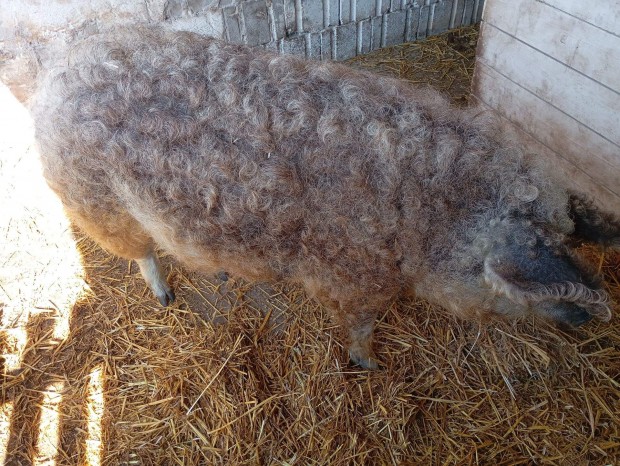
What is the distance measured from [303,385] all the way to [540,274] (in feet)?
4.34

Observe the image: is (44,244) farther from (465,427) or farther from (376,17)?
(376,17)

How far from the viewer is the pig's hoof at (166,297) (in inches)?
112

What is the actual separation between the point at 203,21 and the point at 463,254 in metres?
2.69

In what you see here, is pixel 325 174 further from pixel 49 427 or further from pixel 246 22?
pixel 246 22

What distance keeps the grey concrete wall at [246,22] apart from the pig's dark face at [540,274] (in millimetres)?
2166

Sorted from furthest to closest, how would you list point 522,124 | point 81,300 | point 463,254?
point 522,124, point 81,300, point 463,254

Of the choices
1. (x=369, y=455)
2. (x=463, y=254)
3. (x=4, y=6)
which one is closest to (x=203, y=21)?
(x=4, y=6)

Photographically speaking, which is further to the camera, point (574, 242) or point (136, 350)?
point (136, 350)

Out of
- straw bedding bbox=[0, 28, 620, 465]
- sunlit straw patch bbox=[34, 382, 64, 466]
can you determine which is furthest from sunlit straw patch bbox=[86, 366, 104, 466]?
sunlit straw patch bbox=[34, 382, 64, 466]

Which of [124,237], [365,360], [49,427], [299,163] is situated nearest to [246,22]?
[124,237]

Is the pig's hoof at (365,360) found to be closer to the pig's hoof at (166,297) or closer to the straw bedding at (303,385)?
the straw bedding at (303,385)

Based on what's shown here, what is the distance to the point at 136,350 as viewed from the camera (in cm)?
266

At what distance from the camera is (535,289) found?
1628mm

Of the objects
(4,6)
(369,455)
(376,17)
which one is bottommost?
(369,455)
